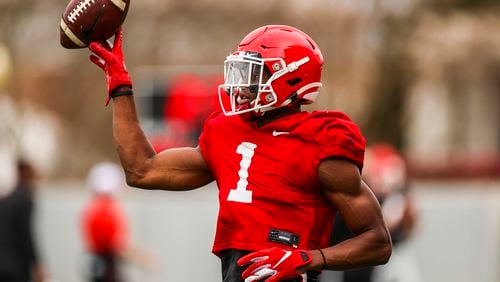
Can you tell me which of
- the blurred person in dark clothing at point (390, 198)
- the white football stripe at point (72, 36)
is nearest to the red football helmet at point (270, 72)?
the white football stripe at point (72, 36)

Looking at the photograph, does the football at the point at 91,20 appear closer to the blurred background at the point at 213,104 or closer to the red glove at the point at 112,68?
the red glove at the point at 112,68

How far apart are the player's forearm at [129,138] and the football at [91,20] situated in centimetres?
27

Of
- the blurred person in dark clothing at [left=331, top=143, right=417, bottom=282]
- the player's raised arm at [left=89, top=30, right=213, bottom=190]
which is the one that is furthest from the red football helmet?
the blurred person in dark clothing at [left=331, top=143, right=417, bottom=282]

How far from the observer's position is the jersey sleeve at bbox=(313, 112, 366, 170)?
4539 mm

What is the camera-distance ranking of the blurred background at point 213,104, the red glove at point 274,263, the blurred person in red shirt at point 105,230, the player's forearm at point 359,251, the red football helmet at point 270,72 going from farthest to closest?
the blurred background at point 213,104, the blurred person in red shirt at point 105,230, the red football helmet at point 270,72, the player's forearm at point 359,251, the red glove at point 274,263

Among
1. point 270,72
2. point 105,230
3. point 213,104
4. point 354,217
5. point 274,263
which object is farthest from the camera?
point 213,104

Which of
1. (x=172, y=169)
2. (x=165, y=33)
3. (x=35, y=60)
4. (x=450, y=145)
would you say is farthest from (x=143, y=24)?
(x=172, y=169)

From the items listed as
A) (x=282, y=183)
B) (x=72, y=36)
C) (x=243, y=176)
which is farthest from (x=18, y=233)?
(x=282, y=183)

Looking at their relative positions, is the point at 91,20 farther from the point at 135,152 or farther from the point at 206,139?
the point at 206,139

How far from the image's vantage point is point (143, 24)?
18.9 m

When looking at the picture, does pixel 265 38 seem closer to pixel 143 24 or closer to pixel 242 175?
pixel 242 175

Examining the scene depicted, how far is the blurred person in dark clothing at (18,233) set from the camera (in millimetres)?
9516

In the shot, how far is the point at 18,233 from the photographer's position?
Result: 9547 mm

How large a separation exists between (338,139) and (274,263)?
0.51 m
